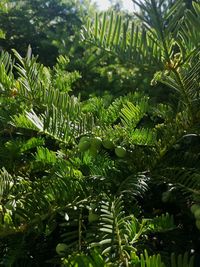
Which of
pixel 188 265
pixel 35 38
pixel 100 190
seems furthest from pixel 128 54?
pixel 35 38

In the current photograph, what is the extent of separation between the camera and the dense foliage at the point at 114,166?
673mm

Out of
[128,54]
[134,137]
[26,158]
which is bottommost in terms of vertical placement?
[26,158]

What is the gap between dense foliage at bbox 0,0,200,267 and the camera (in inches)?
26.5

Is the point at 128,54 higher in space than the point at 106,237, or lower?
higher

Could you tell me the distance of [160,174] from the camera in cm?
81

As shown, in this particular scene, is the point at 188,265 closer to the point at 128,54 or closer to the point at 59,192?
the point at 59,192

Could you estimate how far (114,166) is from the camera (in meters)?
0.82

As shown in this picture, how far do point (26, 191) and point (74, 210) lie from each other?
0.33 feet

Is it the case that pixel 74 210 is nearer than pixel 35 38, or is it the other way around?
pixel 74 210

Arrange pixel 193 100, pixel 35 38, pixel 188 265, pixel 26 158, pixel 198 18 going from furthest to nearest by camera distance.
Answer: pixel 35 38 < pixel 26 158 < pixel 193 100 < pixel 198 18 < pixel 188 265

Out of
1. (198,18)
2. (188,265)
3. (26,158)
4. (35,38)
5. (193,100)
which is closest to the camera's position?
(188,265)

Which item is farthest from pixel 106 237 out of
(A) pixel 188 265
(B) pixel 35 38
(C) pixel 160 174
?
(B) pixel 35 38

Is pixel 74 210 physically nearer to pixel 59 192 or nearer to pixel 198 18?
pixel 59 192

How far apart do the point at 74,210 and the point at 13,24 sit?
2.33 metres
